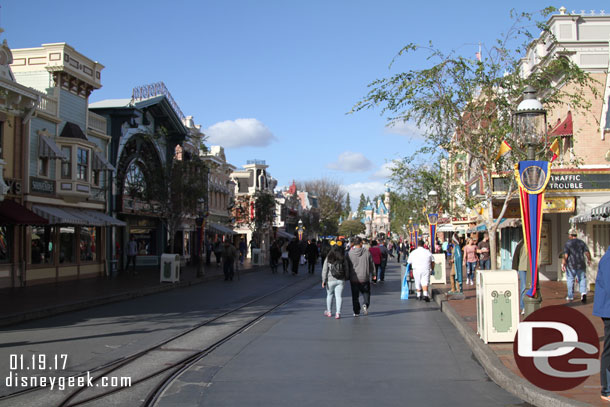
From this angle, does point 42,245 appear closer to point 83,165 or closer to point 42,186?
point 42,186

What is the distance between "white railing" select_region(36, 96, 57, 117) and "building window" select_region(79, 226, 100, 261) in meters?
5.94

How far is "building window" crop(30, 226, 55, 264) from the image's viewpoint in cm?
2572

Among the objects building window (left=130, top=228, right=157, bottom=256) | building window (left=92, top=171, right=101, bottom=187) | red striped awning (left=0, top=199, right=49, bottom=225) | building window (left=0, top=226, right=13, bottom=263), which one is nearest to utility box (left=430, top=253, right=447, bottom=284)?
red striped awning (left=0, top=199, right=49, bottom=225)

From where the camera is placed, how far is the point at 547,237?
82.5 feet

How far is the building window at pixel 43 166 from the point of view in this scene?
25922 millimetres

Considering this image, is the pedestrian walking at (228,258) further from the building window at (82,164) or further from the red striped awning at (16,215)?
the red striped awning at (16,215)

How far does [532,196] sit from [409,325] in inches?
173

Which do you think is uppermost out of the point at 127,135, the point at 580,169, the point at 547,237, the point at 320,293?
the point at 127,135

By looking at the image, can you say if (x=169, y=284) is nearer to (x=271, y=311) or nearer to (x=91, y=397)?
(x=271, y=311)

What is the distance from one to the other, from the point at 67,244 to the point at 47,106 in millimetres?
6350

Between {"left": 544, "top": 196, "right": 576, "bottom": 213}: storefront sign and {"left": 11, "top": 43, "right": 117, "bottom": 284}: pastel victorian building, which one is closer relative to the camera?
{"left": 544, "top": 196, "right": 576, "bottom": 213}: storefront sign

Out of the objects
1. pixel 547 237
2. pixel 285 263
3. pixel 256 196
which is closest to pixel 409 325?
pixel 547 237

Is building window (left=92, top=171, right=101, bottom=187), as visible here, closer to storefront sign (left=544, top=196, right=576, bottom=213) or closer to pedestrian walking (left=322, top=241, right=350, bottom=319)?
pedestrian walking (left=322, top=241, right=350, bottom=319)

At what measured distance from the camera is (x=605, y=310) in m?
6.09
